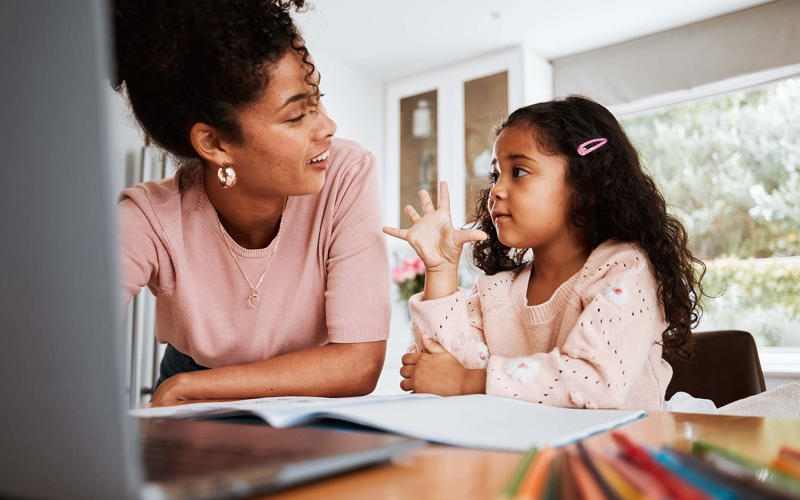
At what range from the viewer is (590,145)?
134 centimetres

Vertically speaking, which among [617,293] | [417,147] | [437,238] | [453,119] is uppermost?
[453,119]

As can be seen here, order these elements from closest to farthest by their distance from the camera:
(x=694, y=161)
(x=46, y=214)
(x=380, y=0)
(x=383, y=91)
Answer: (x=46, y=214)
(x=380, y=0)
(x=694, y=161)
(x=383, y=91)

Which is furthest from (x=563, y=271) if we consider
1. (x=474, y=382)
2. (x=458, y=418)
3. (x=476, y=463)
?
(x=476, y=463)

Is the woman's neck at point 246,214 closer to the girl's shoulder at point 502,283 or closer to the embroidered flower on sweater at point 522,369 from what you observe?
the girl's shoulder at point 502,283

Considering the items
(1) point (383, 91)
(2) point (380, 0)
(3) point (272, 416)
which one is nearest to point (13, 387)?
(3) point (272, 416)

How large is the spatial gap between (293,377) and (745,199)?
3119 mm

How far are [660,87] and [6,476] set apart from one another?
155 inches

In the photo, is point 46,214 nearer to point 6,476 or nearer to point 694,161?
point 6,476

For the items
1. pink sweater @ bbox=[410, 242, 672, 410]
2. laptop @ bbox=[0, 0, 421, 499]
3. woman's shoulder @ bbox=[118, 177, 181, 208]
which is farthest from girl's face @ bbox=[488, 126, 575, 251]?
laptop @ bbox=[0, 0, 421, 499]

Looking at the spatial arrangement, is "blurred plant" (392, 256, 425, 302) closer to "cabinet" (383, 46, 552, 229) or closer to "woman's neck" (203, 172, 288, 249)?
"cabinet" (383, 46, 552, 229)

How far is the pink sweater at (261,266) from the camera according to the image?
3.78 ft

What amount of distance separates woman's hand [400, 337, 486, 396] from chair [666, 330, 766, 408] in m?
0.62

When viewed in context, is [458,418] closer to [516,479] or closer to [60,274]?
[516,479]

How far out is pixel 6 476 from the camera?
26 centimetres
